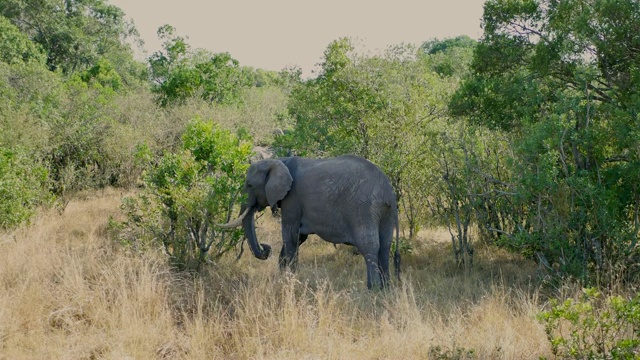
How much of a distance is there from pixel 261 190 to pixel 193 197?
4.34ft

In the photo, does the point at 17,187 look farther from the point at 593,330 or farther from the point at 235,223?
the point at 593,330

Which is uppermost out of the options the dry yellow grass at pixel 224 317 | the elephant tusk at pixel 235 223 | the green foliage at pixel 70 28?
the green foliage at pixel 70 28

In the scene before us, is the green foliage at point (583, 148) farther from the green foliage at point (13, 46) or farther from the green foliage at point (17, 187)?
the green foliage at point (13, 46)

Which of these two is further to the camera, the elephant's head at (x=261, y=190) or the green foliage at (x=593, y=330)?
the elephant's head at (x=261, y=190)

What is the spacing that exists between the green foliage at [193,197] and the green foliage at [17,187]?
2.97m

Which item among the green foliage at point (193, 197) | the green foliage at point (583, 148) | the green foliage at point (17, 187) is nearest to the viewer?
the green foliage at point (583, 148)

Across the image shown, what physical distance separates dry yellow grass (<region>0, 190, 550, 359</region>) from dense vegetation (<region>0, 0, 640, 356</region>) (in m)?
0.83

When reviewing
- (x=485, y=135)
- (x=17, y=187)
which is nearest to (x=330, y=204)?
(x=485, y=135)

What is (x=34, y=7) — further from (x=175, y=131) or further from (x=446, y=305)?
(x=446, y=305)

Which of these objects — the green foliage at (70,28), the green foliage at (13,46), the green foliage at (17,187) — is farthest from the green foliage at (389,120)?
the green foliage at (70,28)

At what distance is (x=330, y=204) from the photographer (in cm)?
814

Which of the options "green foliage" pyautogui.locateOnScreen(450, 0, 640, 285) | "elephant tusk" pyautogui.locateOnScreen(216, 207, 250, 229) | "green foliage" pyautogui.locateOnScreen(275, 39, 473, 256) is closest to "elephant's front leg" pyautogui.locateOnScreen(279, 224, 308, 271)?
"elephant tusk" pyautogui.locateOnScreen(216, 207, 250, 229)

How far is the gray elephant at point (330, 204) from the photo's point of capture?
25.9 ft

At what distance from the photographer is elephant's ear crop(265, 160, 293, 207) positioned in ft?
27.2
